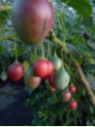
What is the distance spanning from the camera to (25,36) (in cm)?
33

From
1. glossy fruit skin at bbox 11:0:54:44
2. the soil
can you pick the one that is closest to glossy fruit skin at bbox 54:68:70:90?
glossy fruit skin at bbox 11:0:54:44

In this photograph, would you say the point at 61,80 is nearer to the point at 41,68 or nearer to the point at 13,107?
the point at 41,68

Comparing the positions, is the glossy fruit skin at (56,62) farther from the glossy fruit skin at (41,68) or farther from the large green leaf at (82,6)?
the large green leaf at (82,6)

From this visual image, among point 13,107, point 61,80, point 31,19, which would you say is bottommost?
point 13,107

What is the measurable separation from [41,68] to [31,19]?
0.12 m

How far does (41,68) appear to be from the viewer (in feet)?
1.39

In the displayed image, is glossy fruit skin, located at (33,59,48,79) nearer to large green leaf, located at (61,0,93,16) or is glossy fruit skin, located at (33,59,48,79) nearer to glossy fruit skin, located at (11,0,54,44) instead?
glossy fruit skin, located at (11,0,54,44)

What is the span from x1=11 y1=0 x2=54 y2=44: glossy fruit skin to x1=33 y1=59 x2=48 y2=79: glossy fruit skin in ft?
0.30

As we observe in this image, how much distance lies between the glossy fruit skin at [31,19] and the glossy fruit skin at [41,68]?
3.6 inches

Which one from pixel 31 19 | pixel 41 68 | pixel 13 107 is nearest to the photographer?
pixel 31 19

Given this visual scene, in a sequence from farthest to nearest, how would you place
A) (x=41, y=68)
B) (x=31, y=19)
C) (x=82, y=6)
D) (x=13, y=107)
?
1. (x=13, y=107)
2. (x=82, y=6)
3. (x=41, y=68)
4. (x=31, y=19)

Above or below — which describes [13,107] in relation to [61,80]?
below

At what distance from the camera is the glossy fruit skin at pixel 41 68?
0.43 metres

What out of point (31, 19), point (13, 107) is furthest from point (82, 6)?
point (13, 107)
